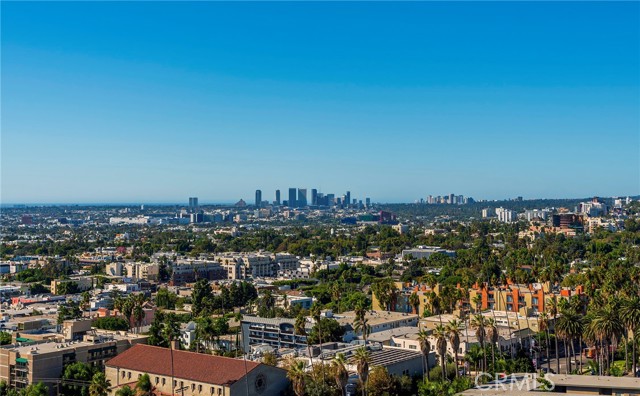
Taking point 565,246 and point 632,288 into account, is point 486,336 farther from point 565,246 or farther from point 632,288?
point 565,246

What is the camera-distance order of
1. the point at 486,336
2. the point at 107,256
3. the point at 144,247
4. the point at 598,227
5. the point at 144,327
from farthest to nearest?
the point at 598,227
the point at 144,247
the point at 107,256
the point at 144,327
the point at 486,336

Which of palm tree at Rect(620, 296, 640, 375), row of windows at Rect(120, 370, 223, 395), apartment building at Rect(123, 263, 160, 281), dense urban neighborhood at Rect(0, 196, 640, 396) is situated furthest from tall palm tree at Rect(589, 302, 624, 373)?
apartment building at Rect(123, 263, 160, 281)

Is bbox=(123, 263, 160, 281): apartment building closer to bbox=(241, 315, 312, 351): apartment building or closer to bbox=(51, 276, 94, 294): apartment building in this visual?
bbox=(51, 276, 94, 294): apartment building

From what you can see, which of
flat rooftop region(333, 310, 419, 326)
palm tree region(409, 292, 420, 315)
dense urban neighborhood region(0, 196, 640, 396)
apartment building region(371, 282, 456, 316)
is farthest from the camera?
apartment building region(371, 282, 456, 316)

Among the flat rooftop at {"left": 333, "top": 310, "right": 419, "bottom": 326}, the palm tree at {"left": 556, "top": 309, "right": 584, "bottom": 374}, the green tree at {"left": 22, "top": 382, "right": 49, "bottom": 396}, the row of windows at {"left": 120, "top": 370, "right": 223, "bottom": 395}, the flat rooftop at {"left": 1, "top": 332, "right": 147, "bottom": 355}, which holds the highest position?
the palm tree at {"left": 556, "top": 309, "right": 584, "bottom": 374}

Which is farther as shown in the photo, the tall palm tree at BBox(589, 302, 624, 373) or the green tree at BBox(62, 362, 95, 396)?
the green tree at BBox(62, 362, 95, 396)

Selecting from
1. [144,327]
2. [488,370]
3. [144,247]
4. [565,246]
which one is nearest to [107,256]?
[144,247]

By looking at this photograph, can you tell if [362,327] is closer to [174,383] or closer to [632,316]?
[174,383]
